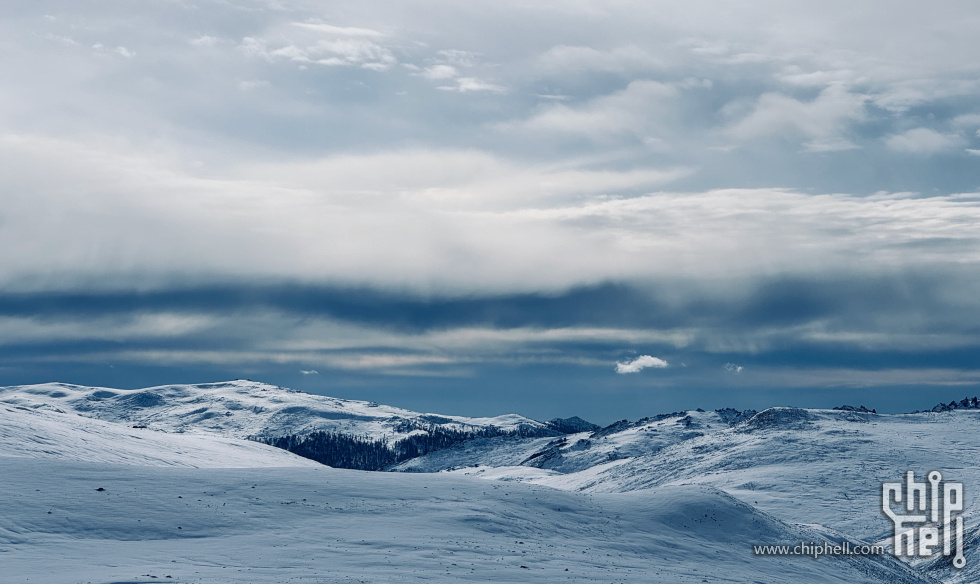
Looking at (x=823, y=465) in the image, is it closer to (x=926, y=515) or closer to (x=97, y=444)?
(x=926, y=515)

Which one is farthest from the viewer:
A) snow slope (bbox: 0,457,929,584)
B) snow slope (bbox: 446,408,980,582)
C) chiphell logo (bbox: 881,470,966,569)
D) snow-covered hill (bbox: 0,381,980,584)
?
snow slope (bbox: 446,408,980,582)

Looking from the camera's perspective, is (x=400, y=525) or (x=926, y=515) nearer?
(x=400, y=525)

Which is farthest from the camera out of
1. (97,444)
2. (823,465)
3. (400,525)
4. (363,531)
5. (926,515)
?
(823,465)

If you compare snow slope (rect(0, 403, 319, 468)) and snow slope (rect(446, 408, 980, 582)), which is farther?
snow slope (rect(446, 408, 980, 582))

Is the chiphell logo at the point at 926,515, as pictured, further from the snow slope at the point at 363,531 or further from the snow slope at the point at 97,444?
the snow slope at the point at 97,444

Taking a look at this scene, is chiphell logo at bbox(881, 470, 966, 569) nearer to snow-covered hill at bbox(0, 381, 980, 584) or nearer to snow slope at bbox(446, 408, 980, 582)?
snow slope at bbox(446, 408, 980, 582)

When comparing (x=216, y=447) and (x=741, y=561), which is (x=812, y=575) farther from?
(x=216, y=447)

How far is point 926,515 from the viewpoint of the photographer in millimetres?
57562

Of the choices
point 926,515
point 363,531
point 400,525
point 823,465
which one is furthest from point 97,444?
point 823,465

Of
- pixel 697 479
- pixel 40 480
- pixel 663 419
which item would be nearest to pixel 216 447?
pixel 697 479

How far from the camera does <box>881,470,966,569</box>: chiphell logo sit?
5147cm

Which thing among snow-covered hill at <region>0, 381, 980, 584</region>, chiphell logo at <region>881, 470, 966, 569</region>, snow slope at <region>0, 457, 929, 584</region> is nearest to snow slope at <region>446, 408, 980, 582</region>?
snow-covered hill at <region>0, 381, 980, 584</region>

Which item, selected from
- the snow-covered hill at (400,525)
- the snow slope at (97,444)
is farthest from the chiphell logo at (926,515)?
the snow slope at (97,444)

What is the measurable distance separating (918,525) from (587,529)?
111 feet
